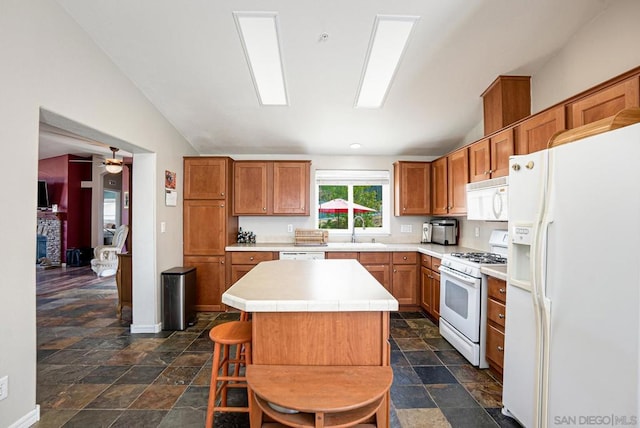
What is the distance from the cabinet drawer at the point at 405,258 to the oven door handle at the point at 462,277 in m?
0.84

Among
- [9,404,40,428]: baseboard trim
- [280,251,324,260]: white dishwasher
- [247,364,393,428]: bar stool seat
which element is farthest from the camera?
[280,251,324,260]: white dishwasher

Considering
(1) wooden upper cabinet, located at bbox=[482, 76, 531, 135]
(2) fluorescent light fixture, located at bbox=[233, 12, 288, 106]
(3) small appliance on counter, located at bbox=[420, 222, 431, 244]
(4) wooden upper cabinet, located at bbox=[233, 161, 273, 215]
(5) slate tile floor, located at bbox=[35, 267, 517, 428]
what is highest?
(2) fluorescent light fixture, located at bbox=[233, 12, 288, 106]

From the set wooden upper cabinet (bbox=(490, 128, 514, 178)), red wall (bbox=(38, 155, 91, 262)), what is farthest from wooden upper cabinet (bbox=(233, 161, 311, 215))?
red wall (bbox=(38, 155, 91, 262))

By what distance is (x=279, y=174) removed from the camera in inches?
165

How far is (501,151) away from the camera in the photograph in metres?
2.65

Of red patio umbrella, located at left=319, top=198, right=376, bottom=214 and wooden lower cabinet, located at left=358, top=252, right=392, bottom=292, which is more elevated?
red patio umbrella, located at left=319, top=198, right=376, bottom=214

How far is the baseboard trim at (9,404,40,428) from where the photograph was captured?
66.6 inches

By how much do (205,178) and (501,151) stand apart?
354 cm

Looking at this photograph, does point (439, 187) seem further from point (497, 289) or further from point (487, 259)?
point (497, 289)

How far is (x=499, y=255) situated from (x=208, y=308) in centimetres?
363

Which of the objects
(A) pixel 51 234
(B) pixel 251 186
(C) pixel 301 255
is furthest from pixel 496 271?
(A) pixel 51 234

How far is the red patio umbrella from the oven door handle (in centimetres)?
182

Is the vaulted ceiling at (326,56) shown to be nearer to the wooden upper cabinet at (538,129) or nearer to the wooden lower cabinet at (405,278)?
the wooden upper cabinet at (538,129)

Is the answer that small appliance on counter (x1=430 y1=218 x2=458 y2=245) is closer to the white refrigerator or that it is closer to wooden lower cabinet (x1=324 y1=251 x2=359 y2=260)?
wooden lower cabinet (x1=324 y1=251 x2=359 y2=260)
